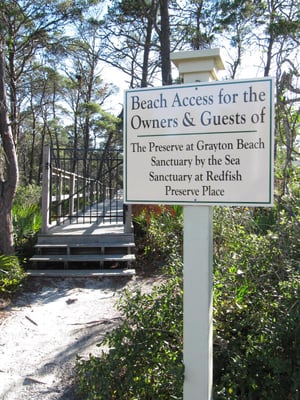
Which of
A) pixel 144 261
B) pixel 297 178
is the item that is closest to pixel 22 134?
pixel 144 261

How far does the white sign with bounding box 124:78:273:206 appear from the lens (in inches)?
72.4

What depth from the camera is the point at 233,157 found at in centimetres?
187

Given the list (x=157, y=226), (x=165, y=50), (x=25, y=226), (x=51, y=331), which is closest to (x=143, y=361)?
(x=51, y=331)

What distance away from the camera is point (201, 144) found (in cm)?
193

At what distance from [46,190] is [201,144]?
5193 mm

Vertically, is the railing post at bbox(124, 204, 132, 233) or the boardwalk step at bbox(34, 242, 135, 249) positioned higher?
the railing post at bbox(124, 204, 132, 233)

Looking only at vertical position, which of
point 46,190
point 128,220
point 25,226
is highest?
point 46,190

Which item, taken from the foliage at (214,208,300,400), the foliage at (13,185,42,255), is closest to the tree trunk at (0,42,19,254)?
the foliage at (13,185,42,255)

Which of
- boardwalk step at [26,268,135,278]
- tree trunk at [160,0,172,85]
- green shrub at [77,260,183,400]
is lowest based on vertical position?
boardwalk step at [26,268,135,278]

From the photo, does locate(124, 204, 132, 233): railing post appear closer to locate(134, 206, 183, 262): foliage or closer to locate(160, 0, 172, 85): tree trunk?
locate(134, 206, 183, 262): foliage

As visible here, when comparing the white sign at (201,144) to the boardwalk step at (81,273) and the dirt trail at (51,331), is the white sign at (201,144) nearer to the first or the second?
the dirt trail at (51,331)

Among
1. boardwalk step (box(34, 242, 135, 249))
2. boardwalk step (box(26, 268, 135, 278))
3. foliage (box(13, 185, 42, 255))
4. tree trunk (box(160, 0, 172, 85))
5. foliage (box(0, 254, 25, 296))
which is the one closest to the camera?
foliage (box(0, 254, 25, 296))

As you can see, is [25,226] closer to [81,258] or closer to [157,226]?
[81,258]

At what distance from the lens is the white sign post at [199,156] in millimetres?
1846
